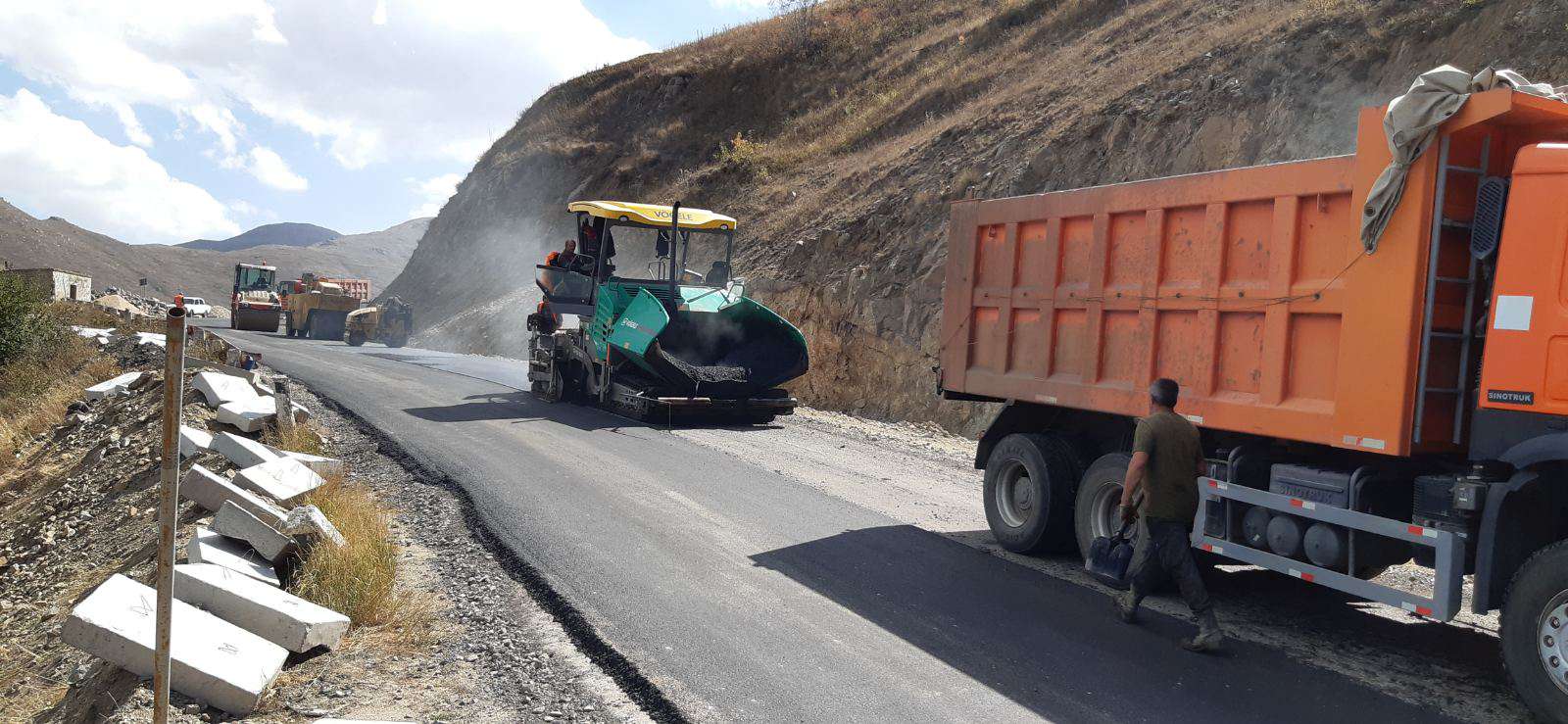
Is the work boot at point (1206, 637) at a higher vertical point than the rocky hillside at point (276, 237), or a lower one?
lower

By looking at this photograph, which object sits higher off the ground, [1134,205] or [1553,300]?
[1134,205]

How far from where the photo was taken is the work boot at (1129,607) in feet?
19.8

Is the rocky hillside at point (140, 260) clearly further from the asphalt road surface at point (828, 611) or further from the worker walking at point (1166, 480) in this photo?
the worker walking at point (1166, 480)

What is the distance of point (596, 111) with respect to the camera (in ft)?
155

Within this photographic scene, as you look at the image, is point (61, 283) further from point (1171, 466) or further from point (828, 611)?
point (1171, 466)

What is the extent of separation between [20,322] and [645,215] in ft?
49.8

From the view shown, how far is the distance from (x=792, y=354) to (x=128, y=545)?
8403 mm

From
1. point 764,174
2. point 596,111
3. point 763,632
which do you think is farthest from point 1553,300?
point 596,111

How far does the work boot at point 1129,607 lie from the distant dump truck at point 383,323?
3201 centimetres

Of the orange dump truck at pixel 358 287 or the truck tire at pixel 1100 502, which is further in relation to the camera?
the orange dump truck at pixel 358 287

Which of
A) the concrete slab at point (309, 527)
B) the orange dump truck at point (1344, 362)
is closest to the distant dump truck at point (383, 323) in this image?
the concrete slab at point (309, 527)

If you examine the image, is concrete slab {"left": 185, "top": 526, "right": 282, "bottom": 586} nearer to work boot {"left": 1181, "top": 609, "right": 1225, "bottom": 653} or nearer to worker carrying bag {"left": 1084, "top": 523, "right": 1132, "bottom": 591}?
worker carrying bag {"left": 1084, "top": 523, "right": 1132, "bottom": 591}

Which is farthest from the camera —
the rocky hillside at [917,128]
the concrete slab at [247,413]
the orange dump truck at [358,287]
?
the orange dump truck at [358,287]

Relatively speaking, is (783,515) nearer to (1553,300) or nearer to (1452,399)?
(1452,399)
